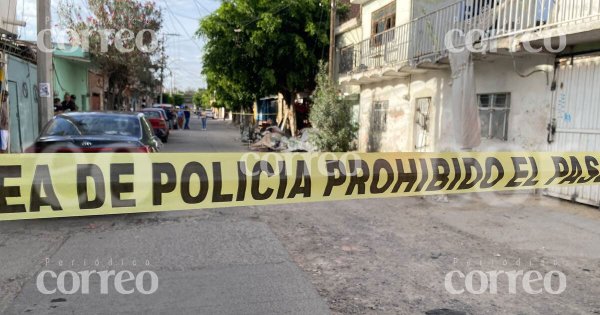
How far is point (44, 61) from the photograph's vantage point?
10219mm

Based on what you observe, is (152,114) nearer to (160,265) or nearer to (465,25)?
(465,25)

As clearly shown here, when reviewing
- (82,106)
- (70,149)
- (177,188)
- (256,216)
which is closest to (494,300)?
(177,188)

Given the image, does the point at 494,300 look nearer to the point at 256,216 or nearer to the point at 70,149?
the point at 256,216

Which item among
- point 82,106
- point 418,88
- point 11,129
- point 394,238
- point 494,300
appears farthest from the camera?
point 82,106

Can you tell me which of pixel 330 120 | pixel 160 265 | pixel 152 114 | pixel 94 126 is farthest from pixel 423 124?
pixel 152 114

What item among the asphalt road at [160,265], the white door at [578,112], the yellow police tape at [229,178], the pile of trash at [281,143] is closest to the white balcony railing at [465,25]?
the white door at [578,112]

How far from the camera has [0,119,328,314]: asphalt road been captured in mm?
3578

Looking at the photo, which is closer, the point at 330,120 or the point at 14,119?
the point at 14,119

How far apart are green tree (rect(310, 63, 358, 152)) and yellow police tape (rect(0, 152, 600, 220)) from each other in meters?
11.6

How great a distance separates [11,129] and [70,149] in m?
7.11

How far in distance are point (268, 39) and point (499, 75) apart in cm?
1214

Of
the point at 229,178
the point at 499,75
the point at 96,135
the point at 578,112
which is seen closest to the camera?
the point at 229,178

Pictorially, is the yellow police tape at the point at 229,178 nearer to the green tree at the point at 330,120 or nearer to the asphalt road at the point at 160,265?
the asphalt road at the point at 160,265

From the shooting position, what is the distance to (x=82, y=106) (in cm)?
2347
